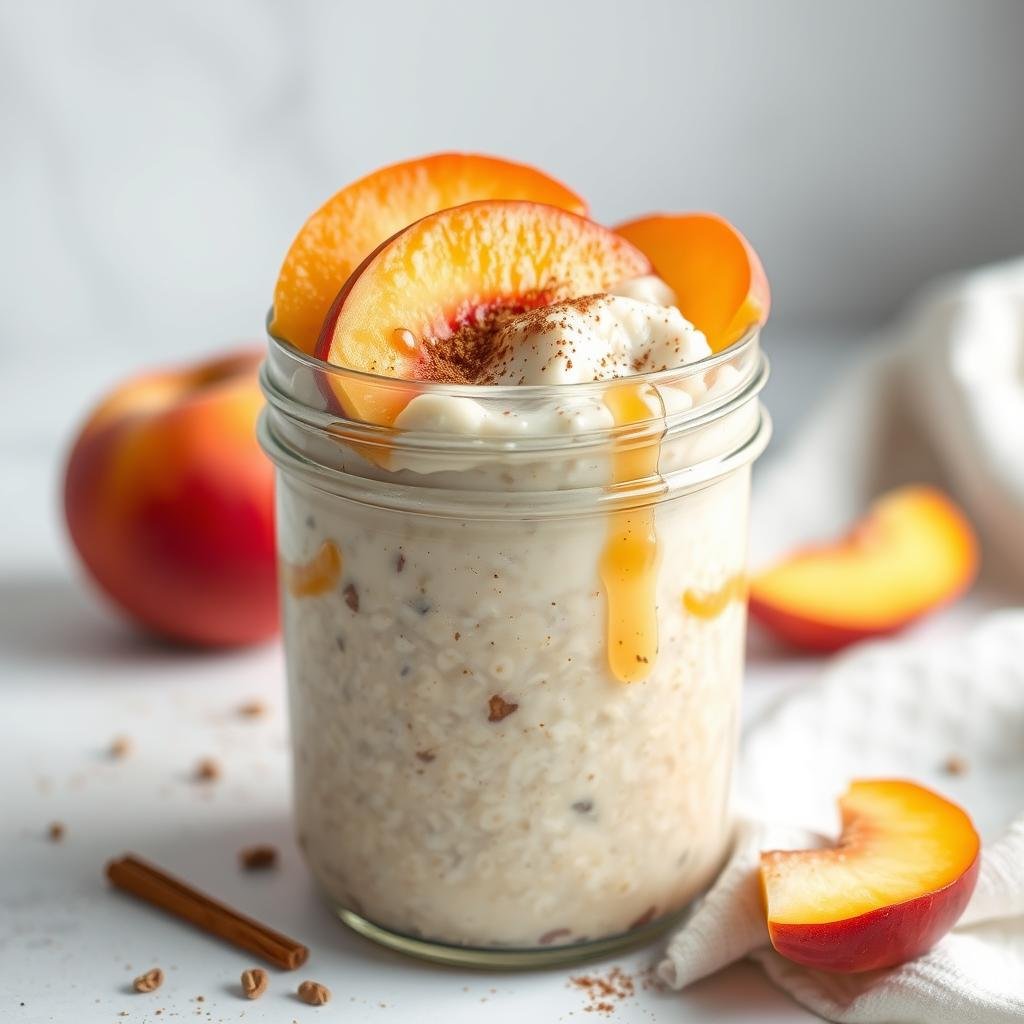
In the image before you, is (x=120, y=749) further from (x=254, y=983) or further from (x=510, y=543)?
(x=510, y=543)

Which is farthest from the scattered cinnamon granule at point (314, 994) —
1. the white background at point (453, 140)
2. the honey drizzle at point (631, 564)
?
the white background at point (453, 140)

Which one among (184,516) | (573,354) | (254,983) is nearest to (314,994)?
(254,983)

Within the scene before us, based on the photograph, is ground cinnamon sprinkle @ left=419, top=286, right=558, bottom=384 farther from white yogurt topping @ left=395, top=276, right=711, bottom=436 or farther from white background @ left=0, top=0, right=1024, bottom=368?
white background @ left=0, top=0, right=1024, bottom=368

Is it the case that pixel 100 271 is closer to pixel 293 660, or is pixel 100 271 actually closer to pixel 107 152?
pixel 107 152

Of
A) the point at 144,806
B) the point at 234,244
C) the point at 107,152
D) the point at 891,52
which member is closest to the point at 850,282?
the point at 891,52

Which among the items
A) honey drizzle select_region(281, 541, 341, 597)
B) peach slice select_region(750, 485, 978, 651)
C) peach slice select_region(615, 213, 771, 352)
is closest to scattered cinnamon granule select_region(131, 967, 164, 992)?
honey drizzle select_region(281, 541, 341, 597)

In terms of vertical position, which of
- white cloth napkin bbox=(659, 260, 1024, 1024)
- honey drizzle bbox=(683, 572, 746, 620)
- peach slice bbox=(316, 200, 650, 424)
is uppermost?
peach slice bbox=(316, 200, 650, 424)
